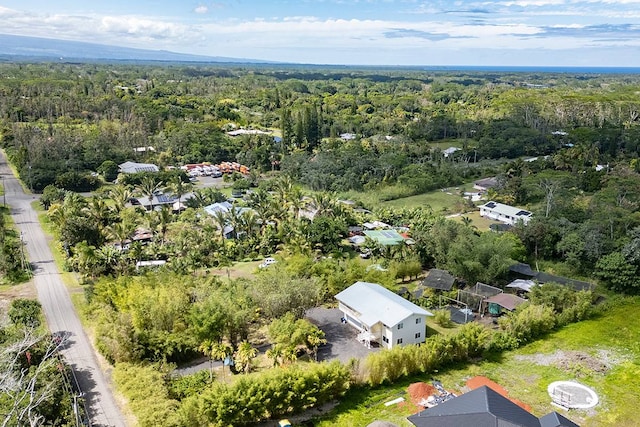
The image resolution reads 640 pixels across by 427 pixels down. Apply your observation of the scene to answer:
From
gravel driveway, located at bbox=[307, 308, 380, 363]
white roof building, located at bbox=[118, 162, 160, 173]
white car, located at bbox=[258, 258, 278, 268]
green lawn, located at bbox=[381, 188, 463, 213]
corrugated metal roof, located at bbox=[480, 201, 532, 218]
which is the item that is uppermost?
white roof building, located at bbox=[118, 162, 160, 173]

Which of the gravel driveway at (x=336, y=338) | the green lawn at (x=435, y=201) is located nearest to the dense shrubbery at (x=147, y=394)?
the gravel driveway at (x=336, y=338)

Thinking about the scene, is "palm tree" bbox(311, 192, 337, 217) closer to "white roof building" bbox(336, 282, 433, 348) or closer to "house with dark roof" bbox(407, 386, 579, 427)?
"white roof building" bbox(336, 282, 433, 348)

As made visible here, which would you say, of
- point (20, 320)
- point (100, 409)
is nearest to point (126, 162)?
point (20, 320)

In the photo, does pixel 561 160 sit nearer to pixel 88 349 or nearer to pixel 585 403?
pixel 585 403

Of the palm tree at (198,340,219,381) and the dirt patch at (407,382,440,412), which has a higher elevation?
the palm tree at (198,340,219,381)

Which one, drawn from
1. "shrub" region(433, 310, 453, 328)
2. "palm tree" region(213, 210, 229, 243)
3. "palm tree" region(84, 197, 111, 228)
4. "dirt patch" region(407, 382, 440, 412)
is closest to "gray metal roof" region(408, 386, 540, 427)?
"dirt patch" region(407, 382, 440, 412)
